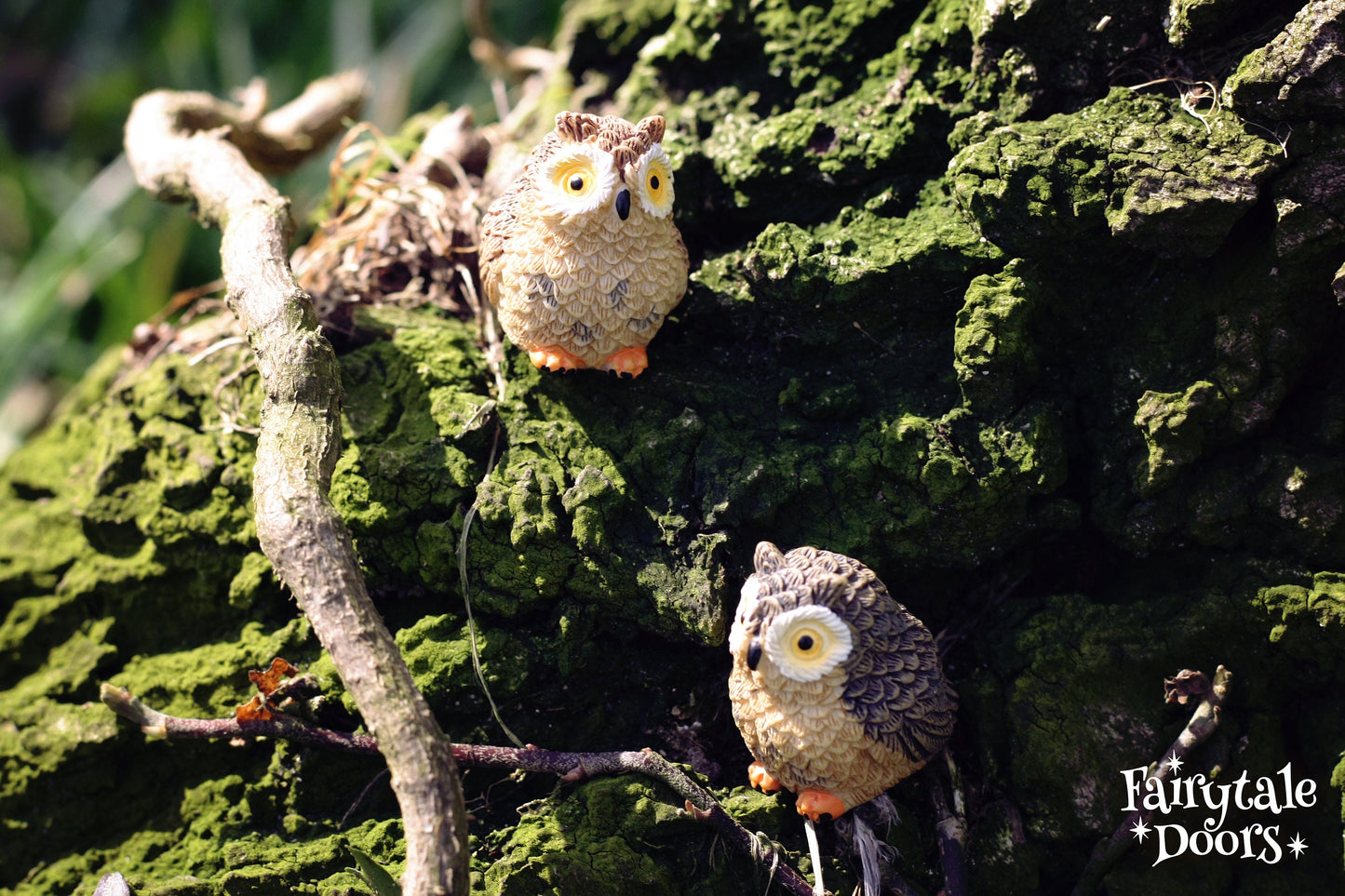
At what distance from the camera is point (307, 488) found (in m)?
2.13

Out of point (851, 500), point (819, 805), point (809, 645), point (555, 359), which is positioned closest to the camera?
point (809, 645)

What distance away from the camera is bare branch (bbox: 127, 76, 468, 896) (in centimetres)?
182

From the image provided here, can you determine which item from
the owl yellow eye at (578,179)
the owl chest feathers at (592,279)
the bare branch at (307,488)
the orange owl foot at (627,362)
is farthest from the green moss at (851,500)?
the owl yellow eye at (578,179)

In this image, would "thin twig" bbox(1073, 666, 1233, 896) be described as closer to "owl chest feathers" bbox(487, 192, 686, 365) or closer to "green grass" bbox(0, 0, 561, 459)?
"owl chest feathers" bbox(487, 192, 686, 365)

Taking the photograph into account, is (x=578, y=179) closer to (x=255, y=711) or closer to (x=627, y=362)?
(x=627, y=362)

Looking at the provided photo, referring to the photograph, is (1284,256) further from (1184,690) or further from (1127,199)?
(1184,690)

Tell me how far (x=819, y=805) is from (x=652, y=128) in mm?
1719

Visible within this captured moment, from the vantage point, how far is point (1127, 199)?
7.19 ft

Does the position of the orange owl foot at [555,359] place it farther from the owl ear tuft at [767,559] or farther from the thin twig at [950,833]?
the thin twig at [950,833]

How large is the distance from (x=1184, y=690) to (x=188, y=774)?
8.67 ft

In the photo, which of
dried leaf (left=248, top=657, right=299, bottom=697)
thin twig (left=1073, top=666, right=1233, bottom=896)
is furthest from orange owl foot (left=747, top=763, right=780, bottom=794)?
dried leaf (left=248, top=657, right=299, bottom=697)

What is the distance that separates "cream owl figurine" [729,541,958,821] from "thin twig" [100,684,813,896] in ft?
0.52

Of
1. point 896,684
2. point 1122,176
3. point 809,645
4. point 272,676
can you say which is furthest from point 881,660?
point 272,676

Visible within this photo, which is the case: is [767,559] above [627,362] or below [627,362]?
below
